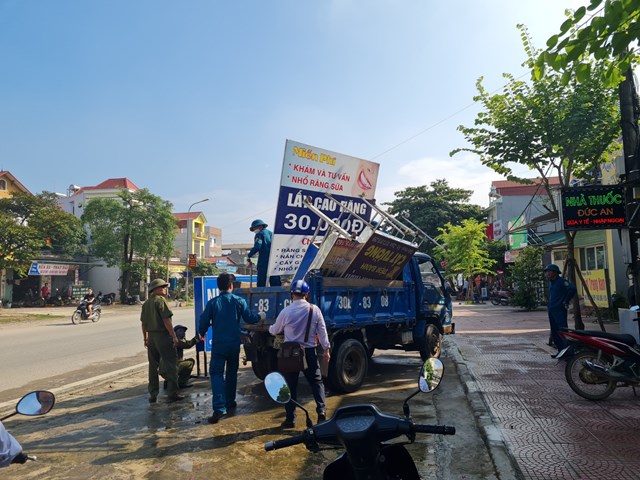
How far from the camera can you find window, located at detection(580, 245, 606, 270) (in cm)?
1742

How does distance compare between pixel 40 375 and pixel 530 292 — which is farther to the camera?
pixel 530 292

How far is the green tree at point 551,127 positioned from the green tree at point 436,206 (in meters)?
33.4

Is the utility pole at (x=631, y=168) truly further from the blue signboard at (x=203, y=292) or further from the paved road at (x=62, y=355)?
the paved road at (x=62, y=355)

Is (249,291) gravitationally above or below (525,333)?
above

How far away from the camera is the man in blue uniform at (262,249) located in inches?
312

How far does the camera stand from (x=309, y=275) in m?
6.73

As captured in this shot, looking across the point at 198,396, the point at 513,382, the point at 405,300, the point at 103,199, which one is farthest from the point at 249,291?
the point at 103,199

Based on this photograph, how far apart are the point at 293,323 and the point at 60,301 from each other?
3294 cm

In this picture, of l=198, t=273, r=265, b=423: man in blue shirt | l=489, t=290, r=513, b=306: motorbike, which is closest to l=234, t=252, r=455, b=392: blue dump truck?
l=198, t=273, r=265, b=423: man in blue shirt

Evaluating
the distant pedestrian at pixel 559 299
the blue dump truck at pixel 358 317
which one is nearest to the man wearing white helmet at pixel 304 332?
the blue dump truck at pixel 358 317

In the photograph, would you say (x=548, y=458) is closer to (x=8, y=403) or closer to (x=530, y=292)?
(x=8, y=403)

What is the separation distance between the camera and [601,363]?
6.29 m

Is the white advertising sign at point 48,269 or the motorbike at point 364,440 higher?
the white advertising sign at point 48,269

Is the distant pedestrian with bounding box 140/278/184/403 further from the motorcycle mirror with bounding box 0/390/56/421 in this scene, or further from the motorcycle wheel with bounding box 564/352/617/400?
the motorcycle wheel with bounding box 564/352/617/400
